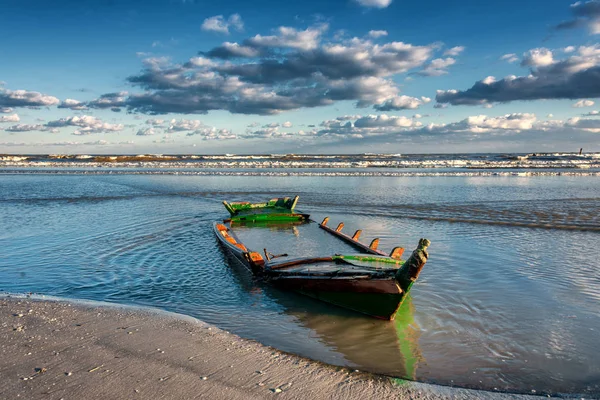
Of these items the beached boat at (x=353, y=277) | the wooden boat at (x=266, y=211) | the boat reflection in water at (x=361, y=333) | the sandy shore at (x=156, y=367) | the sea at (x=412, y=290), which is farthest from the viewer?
the wooden boat at (x=266, y=211)

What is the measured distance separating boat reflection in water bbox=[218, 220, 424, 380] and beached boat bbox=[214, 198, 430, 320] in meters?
0.17

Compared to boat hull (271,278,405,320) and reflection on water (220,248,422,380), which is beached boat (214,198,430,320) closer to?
boat hull (271,278,405,320)

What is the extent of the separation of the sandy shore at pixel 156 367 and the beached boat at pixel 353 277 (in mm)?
1731

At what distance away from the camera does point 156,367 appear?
4734 mm

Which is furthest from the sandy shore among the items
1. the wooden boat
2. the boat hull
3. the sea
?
the wooden boat

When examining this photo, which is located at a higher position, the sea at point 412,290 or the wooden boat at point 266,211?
the wooden boat at point 266,211

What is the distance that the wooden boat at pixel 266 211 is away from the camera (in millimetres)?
15961

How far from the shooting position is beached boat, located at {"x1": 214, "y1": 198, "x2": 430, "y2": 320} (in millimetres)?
6281

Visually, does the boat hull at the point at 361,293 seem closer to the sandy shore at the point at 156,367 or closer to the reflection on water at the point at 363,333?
the reflection on water at the point at 363,333

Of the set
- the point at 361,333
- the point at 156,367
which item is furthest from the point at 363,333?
the point at 156,367

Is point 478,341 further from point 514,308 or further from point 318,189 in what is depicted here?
point 318,189

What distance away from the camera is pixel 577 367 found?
5078mm

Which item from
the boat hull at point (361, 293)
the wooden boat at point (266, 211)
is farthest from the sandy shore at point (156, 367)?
the wooden boat at point (266, 211)

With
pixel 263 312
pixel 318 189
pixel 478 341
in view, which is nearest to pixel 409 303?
pixel 478 341
